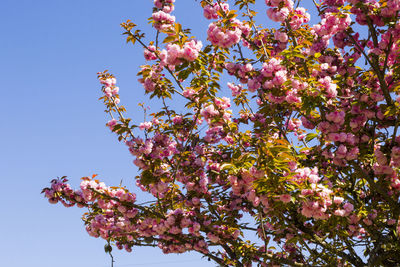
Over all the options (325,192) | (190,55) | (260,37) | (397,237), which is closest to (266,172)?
(325,192)

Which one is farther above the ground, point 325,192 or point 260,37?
point 260,37

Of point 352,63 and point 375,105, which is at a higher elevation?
point 352,63

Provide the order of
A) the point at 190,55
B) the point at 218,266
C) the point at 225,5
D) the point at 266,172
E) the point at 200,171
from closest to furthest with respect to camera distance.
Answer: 1. the point at 266,172
2. the point at 190,55
3. the point at 225,5
4. the point at 200,171
5. the point at 218,266

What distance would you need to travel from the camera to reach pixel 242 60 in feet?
18.1

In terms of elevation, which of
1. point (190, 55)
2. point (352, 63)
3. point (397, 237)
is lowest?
point (397, 237)

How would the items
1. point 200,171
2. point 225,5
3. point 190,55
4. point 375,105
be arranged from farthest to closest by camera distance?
point 200,171 < point 225,5 < point 375,105 < point 190,55

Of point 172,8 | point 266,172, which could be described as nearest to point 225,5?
point 172,8

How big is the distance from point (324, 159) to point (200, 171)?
1.72 metres

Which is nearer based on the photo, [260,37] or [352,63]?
[352,63]

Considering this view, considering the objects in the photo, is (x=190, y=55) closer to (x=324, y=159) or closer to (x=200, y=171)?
(x=200, y=171)

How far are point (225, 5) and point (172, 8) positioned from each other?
740 millimetres

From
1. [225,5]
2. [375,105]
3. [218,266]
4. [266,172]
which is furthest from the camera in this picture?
[218,266]

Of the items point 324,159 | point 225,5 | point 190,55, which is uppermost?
point 225,5

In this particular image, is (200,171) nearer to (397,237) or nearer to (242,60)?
(242,60)
